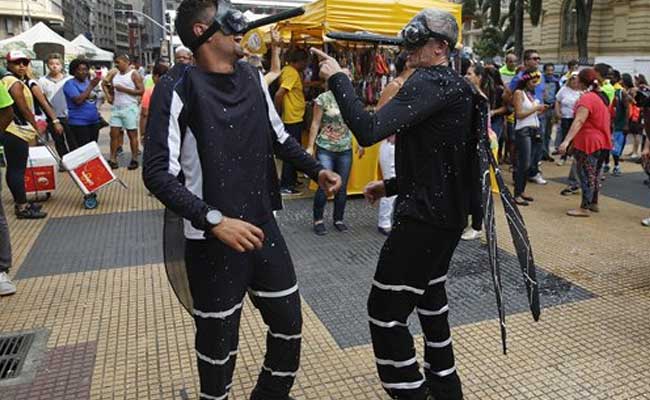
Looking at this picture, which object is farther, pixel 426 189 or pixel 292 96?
pixel 292 96

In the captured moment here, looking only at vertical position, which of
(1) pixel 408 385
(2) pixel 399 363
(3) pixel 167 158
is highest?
(3) pixel 167 158

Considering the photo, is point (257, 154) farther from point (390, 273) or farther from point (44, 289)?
point (44, 289)

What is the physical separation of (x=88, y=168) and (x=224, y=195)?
5.41 metres

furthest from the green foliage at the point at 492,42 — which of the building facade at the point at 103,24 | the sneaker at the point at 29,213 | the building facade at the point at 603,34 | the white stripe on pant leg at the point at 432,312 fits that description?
the building facade at the point at 103,24

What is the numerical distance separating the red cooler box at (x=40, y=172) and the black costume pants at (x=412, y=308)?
6.17 m

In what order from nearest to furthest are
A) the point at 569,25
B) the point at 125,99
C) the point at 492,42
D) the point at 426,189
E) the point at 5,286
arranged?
the point at 426,189, the point at 5,286, the point at 125,99, the point at 569,25, the point at 492,42

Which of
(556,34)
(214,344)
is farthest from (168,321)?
(556,34)

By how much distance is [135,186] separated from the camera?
860 cm

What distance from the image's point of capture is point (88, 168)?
22.9ft

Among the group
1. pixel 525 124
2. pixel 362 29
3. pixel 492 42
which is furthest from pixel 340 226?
pixel 492 42

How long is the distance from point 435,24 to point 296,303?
1.33m

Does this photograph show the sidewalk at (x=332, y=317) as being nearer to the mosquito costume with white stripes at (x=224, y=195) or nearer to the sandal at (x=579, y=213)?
the sandal at (x=579, y=213)

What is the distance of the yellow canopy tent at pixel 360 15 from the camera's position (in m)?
7.03

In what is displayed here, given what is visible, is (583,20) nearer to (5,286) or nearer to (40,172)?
(40,172)
